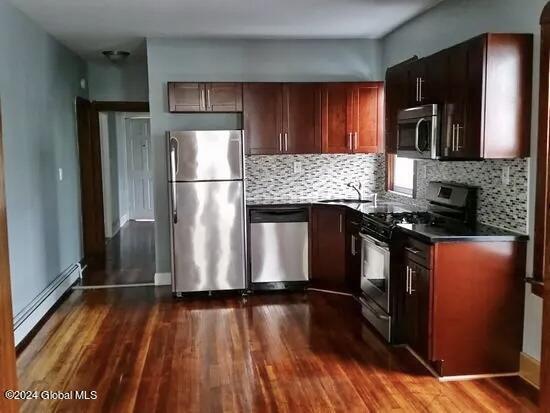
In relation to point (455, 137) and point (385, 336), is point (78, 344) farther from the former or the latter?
point (455, 137)

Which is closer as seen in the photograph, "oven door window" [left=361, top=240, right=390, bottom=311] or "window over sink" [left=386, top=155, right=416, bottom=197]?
"oven door window" [left=361, top=240, right=390, bottom=311]

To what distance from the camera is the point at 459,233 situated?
3461mm

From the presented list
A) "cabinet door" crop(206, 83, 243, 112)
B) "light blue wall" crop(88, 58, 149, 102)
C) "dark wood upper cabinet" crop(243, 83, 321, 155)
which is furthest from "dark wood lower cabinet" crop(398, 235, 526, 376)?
"light blue wall" crop(88, 58, 149, 102)

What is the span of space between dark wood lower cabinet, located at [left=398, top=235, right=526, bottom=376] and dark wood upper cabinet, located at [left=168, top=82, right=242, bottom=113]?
2.71 meters

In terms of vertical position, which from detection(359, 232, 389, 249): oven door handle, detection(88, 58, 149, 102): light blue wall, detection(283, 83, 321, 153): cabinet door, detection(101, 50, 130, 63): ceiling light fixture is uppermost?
detection(101, 50, 130, 63): ceiling light fixture

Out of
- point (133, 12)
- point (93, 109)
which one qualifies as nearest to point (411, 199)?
point (133, 12)

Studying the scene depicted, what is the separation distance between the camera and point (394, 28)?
528 centimetres

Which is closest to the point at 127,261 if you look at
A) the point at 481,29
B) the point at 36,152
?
the point at 36,152

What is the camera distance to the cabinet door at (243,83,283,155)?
5.43 metres

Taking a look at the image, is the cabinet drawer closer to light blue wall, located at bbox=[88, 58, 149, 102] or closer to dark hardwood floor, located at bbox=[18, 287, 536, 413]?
dark hardwood floor, located at bbox=[18, 287, 536, 413]

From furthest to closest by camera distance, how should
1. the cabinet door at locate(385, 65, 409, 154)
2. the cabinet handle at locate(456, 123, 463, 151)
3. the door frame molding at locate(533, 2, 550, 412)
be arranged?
the cabinet door at locate(385, 65, 409, 154), the cabinet handle at locate(456, 123, 463, 151), the door frame molding at locate(533, 2, 550, 412)

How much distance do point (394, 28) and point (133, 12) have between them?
7.87 feet

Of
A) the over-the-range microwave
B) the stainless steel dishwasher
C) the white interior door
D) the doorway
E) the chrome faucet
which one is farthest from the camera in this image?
the white interior door

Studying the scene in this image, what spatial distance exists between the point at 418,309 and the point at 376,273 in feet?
2.30
